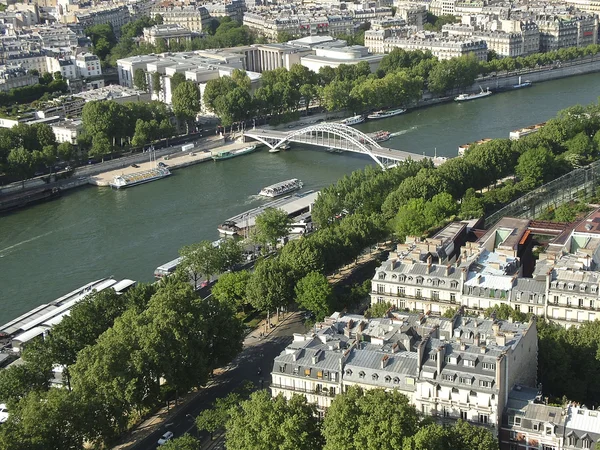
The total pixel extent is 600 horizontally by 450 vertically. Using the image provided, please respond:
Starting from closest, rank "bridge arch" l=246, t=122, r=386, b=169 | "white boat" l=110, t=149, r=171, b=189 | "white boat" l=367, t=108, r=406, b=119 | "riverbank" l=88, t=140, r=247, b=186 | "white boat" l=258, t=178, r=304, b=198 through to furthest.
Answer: "white boat" l=258, t=178, r=304, b=198 → "white boat" l=110, t=149, r=171, b=189 → "riverbank" l=88, t=140, r=247, b=186 → "bridge arch" l=246, t=122, r=386, b=169 → "white boat" l=367, t=108, r=406, b=119

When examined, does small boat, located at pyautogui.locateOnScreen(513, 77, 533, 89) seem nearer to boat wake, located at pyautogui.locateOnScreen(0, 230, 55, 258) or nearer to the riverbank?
the riverbank

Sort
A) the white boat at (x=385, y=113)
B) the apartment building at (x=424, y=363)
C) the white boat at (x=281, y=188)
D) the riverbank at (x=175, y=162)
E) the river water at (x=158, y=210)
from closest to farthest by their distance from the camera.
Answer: the apartment building at (x=424, y=363), the river water at (x=158, y=210), the white boat at (x=281, y=188), the riverbank at (x=175, y=162), the white boat at (x=385, y=113)

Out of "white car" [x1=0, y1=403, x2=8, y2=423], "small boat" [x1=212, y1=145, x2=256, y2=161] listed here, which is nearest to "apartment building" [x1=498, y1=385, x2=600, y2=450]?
"white car" [x1=0, y1=403, x2=8, y2=423]

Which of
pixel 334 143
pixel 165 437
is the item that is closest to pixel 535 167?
pixel 334 143

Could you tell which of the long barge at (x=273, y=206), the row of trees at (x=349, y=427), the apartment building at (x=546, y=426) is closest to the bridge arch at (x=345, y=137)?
the long barge at (x=273, y=206)

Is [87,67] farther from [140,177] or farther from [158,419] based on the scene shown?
[158,419]

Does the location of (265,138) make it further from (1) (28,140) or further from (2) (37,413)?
(2) (37,413)

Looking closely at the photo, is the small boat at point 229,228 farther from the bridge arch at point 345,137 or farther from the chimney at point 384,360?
the chimney at point 384,360
